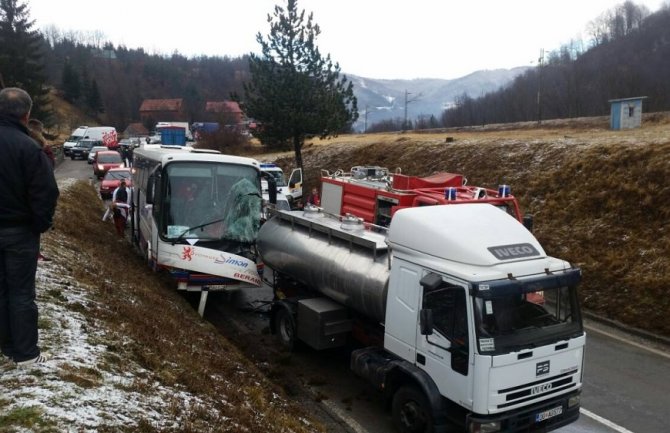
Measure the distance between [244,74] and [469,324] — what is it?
165 meters

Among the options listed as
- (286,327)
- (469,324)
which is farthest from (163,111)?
(469,324)

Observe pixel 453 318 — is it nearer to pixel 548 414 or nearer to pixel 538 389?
pixel 538 389

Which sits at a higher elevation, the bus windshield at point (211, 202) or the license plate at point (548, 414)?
the bus windshield at point (211, 202)

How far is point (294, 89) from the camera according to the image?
2748 cm

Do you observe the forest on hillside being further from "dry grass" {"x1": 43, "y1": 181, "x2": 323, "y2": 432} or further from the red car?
"dry grass" {"x1": 43, "y1": 181, "x2": 323, "y2": 432}

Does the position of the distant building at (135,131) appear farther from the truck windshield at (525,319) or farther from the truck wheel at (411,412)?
the truck windshield at (525,319)

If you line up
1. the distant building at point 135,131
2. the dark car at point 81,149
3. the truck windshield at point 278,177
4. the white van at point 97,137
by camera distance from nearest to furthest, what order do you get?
the truck windshield at point 278,177
the dark car at point 81,149
the white van at point 97,137
the distant building at point 135,131

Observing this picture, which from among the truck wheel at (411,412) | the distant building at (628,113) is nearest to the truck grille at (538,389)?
the truck wheel at (411,412)

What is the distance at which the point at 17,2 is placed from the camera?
208 ft

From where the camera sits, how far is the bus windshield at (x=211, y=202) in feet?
33.7

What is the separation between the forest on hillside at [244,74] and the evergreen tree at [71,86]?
0.20 m

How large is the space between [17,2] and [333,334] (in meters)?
72.7

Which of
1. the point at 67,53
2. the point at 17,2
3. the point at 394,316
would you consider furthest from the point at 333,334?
the point at 67,53

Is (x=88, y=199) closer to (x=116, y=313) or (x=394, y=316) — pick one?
(x=116, y=313)
